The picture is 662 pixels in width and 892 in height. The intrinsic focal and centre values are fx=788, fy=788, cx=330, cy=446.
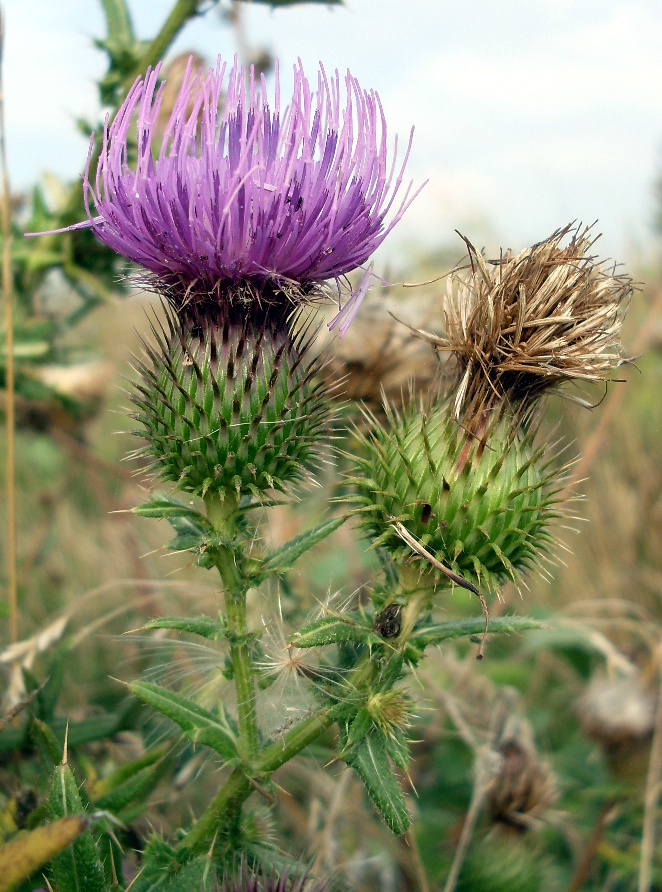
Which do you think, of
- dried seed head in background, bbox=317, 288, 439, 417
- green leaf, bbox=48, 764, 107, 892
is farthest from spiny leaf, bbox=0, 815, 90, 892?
dried seed head in background, bbox=317, 288, 439, 417

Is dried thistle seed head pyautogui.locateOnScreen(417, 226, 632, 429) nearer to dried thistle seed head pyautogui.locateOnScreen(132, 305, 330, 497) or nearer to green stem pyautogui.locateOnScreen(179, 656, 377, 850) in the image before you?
dried thistle seed head pyautogui.locateOnScreen(132, 305, 330, 497)

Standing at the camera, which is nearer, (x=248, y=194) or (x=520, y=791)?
(x=248, y=194)

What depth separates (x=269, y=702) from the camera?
7.55 ft

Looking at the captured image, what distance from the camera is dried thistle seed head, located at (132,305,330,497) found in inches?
86.7

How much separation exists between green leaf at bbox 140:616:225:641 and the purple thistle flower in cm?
89

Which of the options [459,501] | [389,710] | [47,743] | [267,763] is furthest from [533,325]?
[47,743]

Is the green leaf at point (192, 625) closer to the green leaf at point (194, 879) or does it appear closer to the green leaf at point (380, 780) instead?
the green leaf at point (380, 780)

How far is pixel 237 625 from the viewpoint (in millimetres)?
2227

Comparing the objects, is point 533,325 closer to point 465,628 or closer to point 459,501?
point 459,501

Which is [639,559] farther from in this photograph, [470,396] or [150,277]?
[150,277]

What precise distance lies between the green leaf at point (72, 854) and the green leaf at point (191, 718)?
0.27 metres

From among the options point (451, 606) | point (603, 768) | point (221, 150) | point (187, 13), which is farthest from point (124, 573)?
point (221, 150)

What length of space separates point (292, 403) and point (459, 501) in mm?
555

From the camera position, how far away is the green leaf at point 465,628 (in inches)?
82.2
